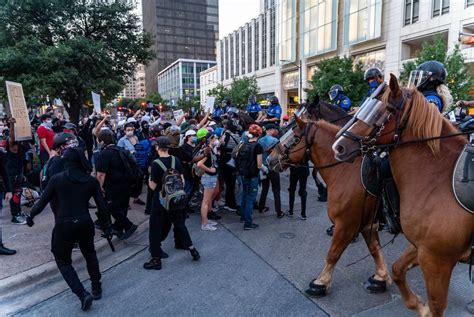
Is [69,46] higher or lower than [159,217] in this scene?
higher

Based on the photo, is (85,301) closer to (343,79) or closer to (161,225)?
(161,225)

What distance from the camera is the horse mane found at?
8.86ft

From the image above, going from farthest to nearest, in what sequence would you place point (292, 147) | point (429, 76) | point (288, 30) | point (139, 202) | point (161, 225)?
point (288, 30) < point (139, 202) < point (161, 225) < point (292, 147) < point (429, 76)

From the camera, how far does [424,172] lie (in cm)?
273

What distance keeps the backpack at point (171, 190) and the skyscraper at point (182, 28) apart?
422 ft

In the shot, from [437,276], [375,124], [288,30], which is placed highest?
[288,30]

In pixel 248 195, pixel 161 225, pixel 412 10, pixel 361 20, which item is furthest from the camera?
pixel 361 20

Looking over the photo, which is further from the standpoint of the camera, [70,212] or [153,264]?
[153,264]

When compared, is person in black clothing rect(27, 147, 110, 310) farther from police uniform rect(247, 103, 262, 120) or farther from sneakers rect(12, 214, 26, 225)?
police uniform rect(247, 103, 262, 120)

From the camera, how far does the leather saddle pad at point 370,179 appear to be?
376 cm

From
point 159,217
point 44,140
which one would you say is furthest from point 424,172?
point 44,140

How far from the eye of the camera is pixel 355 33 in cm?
3556

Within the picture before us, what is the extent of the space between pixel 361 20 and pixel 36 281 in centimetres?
3838

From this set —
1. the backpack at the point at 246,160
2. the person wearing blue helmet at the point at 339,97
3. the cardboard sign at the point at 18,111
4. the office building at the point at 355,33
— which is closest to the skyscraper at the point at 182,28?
the office building at the point at 355,33
